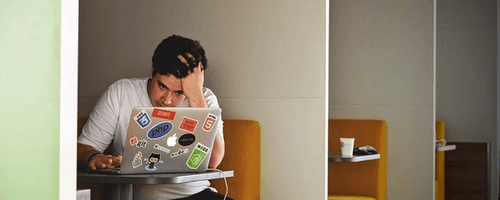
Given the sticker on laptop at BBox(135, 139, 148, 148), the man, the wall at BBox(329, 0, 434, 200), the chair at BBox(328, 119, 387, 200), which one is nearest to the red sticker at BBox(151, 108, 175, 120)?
the sticker on laptop at BBox(135, 139, 148, 148)

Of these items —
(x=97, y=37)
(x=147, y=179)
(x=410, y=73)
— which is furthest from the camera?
(x=410, y=73)

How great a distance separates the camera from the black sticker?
286cm

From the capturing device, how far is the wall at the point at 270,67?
13.4 feet

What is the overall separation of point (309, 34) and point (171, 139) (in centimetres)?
148

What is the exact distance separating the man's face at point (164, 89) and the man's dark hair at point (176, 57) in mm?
24

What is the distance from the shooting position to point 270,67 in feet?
13.6

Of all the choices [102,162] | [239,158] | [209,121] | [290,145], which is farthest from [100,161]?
[290,145]

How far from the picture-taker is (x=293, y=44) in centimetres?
411

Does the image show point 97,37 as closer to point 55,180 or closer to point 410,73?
point 410,73

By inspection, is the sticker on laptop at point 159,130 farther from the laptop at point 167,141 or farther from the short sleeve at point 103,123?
the short sleeve at point 103,123

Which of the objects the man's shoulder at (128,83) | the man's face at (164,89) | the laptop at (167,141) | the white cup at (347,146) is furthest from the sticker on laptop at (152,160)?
the white cup at (347,146)

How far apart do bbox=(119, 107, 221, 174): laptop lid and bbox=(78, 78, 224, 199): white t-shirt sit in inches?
21.6

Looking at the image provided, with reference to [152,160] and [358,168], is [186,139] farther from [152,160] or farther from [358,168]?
[358,168]

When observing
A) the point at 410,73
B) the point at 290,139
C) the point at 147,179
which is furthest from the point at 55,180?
the point at 410,73
